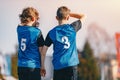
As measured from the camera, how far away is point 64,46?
341 cm

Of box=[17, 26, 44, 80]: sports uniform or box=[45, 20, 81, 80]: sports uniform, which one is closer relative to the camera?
box=[45, 20, 81, 80]: sports uniform

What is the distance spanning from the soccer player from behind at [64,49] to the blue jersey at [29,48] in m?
0.07

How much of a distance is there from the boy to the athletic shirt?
141 mm

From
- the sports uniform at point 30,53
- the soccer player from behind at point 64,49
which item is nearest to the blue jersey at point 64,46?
the soccer player from behind at point 64,49

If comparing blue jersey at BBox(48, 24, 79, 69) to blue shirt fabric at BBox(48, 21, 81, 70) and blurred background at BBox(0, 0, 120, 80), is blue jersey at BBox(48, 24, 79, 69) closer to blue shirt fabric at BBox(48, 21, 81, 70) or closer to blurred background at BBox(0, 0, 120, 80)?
blue shirt fabric at BBox(48, 21, 81, 70)

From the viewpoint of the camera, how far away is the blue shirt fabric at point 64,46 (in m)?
3.40

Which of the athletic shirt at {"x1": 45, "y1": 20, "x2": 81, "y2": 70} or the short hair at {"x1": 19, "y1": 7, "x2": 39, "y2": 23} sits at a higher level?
the short hair at {"x1": 19, "y1": 7, "x2": 39, "y2": 23}

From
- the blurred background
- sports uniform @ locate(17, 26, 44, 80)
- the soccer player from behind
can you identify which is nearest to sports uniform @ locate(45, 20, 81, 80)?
the soccer player from behind

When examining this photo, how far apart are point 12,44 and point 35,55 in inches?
100

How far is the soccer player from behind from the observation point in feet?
11.2

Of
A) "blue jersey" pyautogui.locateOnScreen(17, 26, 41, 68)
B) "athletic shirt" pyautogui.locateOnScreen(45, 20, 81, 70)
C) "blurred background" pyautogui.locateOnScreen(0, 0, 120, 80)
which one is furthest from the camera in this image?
"blurred background" pyautogui.locateOnScreen(0, 0, 120, 80)

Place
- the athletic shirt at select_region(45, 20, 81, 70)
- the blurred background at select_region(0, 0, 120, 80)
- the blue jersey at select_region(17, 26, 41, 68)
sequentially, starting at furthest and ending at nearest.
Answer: the blurred background at select_region(0, 0, 120, 80) → the blue jersey at select_region(17, 26, 41, 68) → the athletic shirt at select_region(45, 20, 81, 70)

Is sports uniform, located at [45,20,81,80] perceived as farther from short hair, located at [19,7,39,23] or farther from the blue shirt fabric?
short hair, located at [19,7,39,23]

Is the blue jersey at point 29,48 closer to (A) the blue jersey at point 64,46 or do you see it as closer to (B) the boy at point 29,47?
(B) the boy at point 29,47
